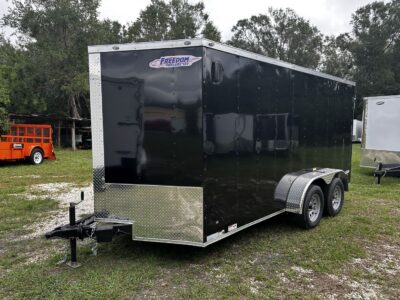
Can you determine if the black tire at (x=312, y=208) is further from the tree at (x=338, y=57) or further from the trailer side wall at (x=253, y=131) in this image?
the tree at (x=338, y=57)

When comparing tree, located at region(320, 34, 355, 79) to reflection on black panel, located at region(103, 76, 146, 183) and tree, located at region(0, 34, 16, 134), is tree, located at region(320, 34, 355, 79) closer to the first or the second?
tree, located at region(0, 34, 16, 134)

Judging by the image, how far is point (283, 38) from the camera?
1805 inches

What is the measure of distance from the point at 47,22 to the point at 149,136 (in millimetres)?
25712

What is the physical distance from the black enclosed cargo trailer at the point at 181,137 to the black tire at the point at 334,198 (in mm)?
1775

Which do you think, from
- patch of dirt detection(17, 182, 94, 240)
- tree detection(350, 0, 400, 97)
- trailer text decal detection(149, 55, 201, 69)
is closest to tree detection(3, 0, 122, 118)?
patch of dirt detection(17, 182, 94, 240)

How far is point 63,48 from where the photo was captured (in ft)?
83.5

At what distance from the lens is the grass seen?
3.67 meters

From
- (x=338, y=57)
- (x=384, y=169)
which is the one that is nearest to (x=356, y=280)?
(x=384, y=169)

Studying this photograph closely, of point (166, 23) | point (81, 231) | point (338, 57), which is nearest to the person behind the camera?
point (81, 231)

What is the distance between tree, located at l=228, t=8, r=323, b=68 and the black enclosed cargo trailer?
41710mm

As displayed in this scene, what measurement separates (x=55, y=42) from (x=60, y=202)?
69.8 ft

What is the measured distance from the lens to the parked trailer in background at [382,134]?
10758mm

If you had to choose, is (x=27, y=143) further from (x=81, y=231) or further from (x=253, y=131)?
(x=253, y=131)

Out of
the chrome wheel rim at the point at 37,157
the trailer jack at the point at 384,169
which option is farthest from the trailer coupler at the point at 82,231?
the chrome wheel rim at the point at 37,157
